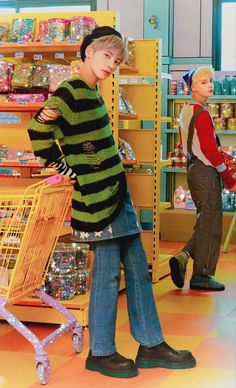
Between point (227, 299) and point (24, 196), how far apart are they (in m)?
2.67

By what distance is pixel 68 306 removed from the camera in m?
4.86

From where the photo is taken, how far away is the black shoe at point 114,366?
3822mm

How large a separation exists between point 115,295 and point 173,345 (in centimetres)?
80

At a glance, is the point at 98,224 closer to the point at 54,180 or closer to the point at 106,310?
the point at 54,180

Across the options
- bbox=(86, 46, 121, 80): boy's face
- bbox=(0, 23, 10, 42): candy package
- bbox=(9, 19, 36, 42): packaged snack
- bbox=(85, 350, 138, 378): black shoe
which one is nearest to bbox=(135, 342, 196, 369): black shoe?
bbox=(85, 350, 138, 378): black shoe

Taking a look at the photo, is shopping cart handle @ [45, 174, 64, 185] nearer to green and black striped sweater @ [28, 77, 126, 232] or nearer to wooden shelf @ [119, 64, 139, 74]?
green and black striped sweater @ [28, 77, 126, 232]

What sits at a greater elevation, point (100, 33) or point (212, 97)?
point (100, 33)

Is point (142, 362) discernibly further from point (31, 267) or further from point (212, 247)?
point (212, 247)

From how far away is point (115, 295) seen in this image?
152 inches

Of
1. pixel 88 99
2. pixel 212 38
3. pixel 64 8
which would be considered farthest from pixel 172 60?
pixel 88 99

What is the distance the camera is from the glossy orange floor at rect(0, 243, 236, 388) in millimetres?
3766

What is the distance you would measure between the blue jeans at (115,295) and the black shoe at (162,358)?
5 centimetres

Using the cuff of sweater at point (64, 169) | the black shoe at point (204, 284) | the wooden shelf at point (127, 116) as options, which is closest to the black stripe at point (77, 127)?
the cuff of sweater at point (64, 169)

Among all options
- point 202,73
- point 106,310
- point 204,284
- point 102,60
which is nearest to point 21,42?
point 202,73
